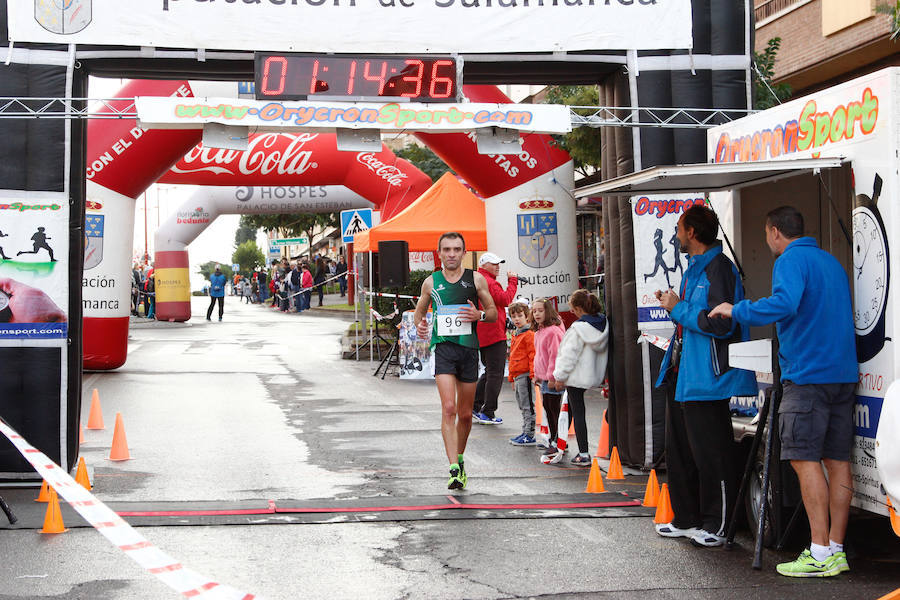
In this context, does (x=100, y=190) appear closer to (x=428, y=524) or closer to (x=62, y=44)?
(x=62, y=44)

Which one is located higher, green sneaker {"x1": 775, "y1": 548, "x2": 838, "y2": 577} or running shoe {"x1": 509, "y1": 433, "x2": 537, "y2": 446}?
running shoe {"x1": 509, "y1": 433, "x2": 537, "y2": 446}

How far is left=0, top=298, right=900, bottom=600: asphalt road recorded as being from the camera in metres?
6.01

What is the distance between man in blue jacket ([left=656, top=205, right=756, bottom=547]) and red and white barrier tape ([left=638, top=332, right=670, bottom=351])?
6.28 ft

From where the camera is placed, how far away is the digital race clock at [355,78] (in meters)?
8.66

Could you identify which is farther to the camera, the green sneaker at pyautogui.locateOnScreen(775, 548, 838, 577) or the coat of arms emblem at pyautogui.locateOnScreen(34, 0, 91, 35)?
the coat of arms emblem at pyautogui.locateOnScreen(34, 0, 91, 35)

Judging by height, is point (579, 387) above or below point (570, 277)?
below

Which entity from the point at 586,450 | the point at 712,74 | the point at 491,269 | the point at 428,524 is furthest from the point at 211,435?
the point at 712,74

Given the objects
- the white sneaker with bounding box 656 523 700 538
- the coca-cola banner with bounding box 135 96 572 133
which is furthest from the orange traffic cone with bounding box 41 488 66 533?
the white sneaker with bounding box 656 523 700 538

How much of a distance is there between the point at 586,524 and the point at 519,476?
2.02 meters

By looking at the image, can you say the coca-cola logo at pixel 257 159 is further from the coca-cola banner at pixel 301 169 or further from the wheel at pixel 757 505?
the wheel at pixel 757 505

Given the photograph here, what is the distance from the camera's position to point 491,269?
1206 centimetres

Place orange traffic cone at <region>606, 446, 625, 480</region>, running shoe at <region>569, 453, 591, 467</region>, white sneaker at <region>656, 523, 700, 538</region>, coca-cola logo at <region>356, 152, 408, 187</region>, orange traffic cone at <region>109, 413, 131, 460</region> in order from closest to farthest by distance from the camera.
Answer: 1. white sneaker at <region>656, 523, 700, 538</region>
2. orange traffic cone at <region>606, 446, 625, 480</region>
3. running shoe at <region>569, 453, 591, 467</region>
4. orange traffic cone at <region>109, 413, 131, 460</region>
5. coca-cola logo at <region>356, 152, 408, 187</region>

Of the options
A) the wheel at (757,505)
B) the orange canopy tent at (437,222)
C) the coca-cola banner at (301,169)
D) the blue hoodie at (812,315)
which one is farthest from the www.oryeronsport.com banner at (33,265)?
the coca-cola banner at (301,169)

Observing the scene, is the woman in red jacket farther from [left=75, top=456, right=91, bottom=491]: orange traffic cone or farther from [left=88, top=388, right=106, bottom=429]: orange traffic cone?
[left=75, top=456, right=91, bottom=491]: orange traffic cone
